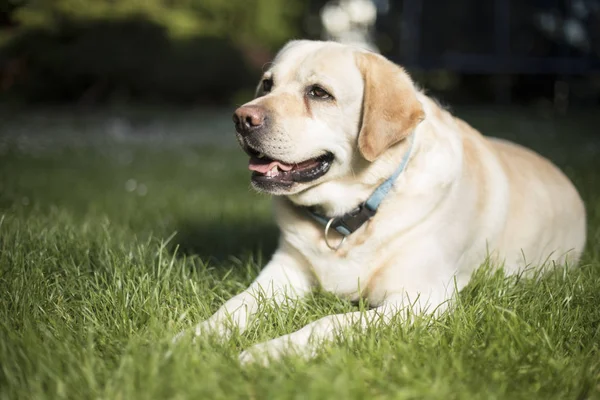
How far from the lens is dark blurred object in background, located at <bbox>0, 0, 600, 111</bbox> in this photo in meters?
15.8

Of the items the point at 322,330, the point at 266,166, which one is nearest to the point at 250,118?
the point at 266,166

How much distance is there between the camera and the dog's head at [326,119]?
9.41 feet

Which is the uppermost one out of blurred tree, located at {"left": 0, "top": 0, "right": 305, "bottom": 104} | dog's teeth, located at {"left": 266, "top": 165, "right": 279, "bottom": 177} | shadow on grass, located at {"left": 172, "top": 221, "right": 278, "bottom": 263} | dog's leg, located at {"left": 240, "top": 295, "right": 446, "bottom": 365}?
dog's teeth, located at {"left": 266, "top": 165, "right": 279, "bottom": 177}

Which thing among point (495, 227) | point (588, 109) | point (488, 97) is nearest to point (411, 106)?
point (495, 227)

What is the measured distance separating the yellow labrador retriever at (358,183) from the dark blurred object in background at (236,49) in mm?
13672

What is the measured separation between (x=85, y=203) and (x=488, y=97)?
1641 centimetres

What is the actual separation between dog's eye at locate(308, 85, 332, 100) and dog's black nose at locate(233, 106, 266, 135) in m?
0.28

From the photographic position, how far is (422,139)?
3105 millimetres

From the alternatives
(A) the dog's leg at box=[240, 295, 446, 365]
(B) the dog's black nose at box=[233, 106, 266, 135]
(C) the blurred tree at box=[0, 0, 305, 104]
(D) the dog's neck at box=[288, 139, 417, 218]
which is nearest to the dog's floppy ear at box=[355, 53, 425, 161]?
A: (D) the dog's neck at box=[288, 139, 417, 218]

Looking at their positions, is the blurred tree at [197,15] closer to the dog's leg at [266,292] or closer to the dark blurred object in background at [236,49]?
the dark blurred object in background at [236,49]

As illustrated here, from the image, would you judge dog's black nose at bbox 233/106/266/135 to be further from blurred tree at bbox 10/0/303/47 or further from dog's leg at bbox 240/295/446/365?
blurred tree at bbox 10/0/303/47

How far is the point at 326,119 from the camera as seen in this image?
9.73 feet

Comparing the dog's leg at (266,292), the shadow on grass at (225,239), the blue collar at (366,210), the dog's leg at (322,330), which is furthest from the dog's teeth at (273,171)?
the shadow on grass at (225,239)

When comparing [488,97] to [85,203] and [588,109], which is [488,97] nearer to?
[588,109]
